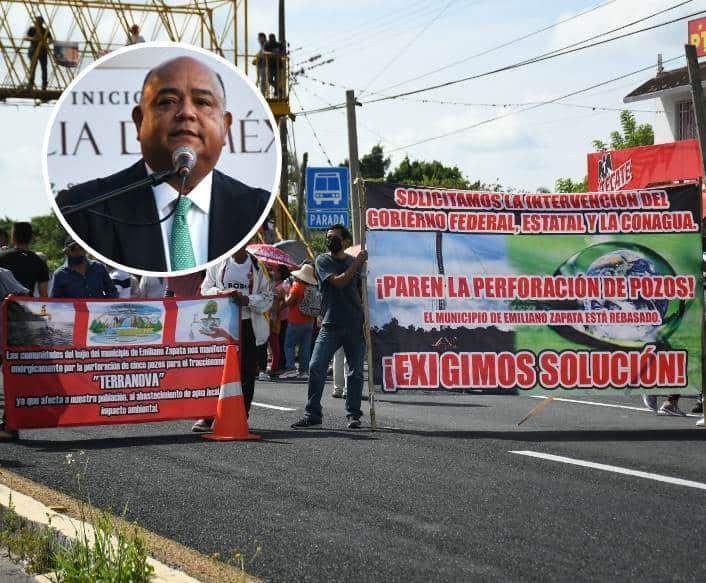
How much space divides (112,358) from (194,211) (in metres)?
5.68

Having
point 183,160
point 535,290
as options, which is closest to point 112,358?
point 535,290

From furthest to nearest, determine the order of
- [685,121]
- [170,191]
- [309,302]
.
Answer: [685,121]
[309,302]
[170,191]

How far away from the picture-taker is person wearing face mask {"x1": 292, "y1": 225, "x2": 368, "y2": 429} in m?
11.7

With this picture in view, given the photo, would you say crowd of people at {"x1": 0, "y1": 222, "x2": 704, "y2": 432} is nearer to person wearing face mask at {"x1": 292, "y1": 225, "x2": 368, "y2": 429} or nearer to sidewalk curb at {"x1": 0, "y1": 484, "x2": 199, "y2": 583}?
person wearing face mask at {"x1": 292, "y1": 225, "x2": 368, "y2": 429}

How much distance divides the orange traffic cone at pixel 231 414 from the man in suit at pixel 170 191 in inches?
205

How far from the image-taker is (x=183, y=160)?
5375 millimetres

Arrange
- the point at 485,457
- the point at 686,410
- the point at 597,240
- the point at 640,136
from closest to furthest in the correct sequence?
1. the point at 485,457
2. the point at 597,240
3. the point at 686,410
4. the point at 640,136

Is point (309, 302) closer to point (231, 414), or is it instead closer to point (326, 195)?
point (326, 195)

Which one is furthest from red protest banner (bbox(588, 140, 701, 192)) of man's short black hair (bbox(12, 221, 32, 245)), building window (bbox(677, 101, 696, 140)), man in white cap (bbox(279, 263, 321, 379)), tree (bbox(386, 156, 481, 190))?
tree (bbox(386, 156, 481, 190))

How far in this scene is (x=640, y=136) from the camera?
2491 inches

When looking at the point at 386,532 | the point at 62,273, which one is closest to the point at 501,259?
the point at 62,273

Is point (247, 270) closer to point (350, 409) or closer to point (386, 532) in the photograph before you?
point (350, 409)

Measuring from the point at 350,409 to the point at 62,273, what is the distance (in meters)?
2.94

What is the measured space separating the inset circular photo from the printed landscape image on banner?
223 inches
